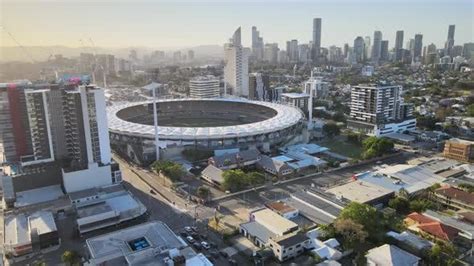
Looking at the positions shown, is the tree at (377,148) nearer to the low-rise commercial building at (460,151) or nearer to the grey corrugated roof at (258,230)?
the low-rise commercial building at (460,151)

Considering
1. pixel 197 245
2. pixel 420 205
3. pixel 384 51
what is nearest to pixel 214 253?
pixel 197 245

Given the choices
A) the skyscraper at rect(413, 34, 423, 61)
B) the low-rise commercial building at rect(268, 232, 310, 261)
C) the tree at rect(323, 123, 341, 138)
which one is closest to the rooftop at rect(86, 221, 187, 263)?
the low-rise commercial building at rect(268, 232, 310, 261)

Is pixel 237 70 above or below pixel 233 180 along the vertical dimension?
above

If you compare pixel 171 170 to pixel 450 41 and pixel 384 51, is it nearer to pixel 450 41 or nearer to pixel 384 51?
pixel 384 51

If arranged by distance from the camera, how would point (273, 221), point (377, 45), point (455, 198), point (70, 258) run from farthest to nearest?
point (377, 45) → point (455, 198) → point (273, 221) → point (70, 258)

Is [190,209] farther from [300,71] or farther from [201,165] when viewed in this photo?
[300,71]

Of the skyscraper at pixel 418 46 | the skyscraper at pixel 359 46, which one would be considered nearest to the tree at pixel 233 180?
the skyscraper at pixel 359 46

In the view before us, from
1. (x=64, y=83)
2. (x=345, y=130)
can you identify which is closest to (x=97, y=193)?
(x=64, y=83)

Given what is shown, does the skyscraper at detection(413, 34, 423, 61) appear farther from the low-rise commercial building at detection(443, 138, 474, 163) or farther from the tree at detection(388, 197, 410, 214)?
the tree at detection(388, 197, 410, 214)
